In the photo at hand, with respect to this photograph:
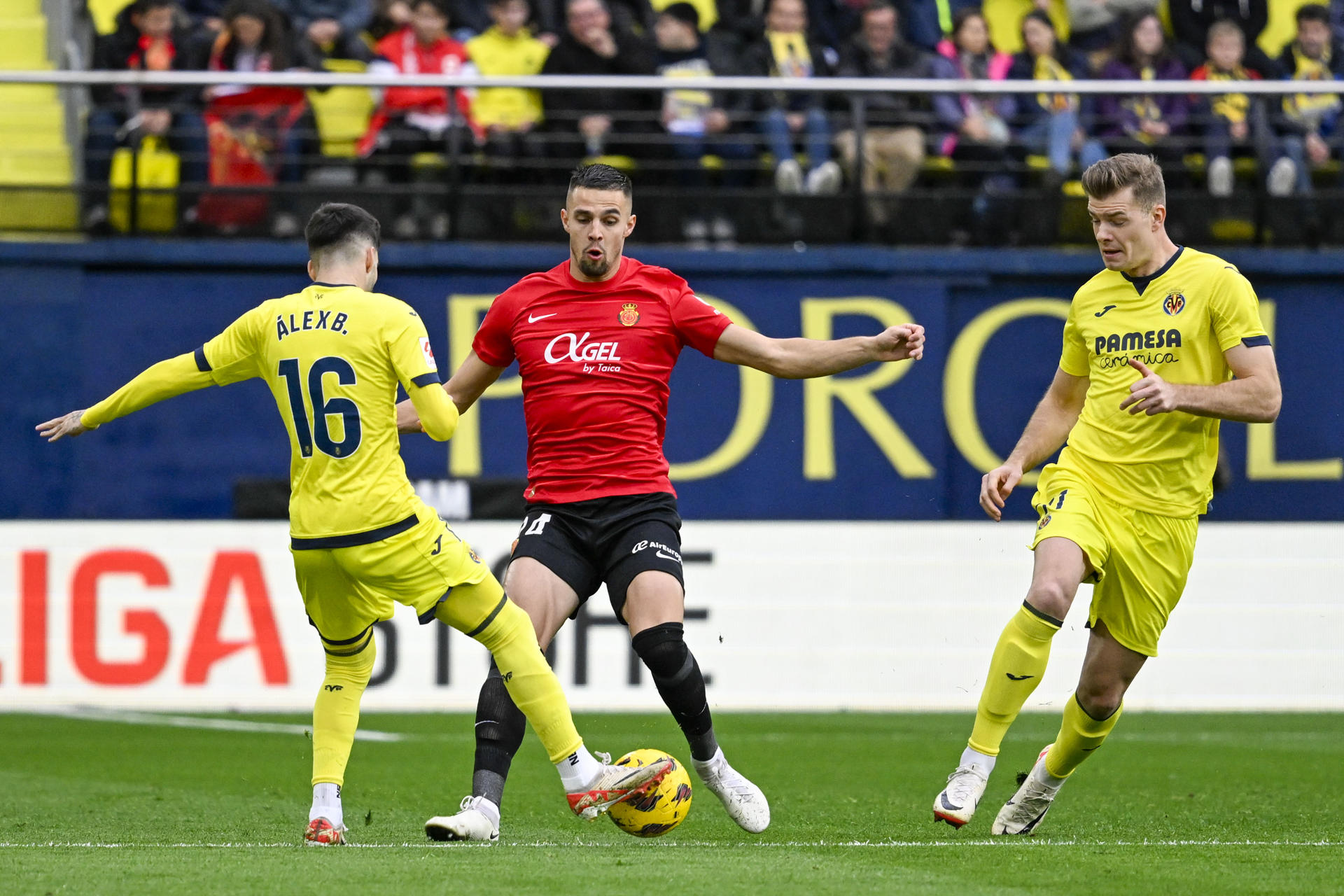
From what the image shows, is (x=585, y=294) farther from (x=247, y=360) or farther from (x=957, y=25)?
(x=957, y=25)

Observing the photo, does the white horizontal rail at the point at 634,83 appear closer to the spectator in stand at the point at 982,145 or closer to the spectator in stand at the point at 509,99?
the spectator in stand at the point at 509,99

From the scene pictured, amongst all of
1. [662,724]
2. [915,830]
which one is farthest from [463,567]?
[662,724]

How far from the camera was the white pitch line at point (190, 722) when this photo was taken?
10250 mm

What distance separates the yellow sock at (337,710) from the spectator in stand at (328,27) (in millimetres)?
8106

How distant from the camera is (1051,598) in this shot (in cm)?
591

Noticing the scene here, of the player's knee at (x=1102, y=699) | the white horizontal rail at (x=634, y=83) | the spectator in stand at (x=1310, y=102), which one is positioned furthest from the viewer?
the spectator in stand at (x=1310, y=102)

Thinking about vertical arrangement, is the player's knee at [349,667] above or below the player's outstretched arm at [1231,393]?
below

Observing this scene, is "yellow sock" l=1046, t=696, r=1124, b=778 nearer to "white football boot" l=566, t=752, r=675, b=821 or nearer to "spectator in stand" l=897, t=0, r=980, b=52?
"white football boot" l=566, t=752, r=675, b=821

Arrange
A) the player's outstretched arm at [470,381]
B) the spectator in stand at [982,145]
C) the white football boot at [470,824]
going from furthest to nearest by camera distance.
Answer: the spectator in stand at [982,145] → the player's outstretched arm at [470,381] → the white football boot at [470,824]

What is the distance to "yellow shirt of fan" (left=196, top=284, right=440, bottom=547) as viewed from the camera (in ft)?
18.1

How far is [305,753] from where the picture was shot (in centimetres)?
925

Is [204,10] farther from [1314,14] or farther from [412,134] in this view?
[1314,14]

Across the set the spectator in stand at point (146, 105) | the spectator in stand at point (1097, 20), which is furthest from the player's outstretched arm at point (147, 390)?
the spectator in stand at point (1097, 20)

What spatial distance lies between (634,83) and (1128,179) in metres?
6.82
